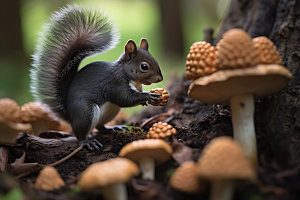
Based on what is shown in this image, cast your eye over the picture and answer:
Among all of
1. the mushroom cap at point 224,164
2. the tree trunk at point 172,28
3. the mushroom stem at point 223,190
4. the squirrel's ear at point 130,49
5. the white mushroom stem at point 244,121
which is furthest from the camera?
the tree trunk at point 172,28

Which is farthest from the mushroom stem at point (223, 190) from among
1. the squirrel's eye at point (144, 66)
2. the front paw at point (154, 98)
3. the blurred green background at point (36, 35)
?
the blurred green background at point (36, 35)

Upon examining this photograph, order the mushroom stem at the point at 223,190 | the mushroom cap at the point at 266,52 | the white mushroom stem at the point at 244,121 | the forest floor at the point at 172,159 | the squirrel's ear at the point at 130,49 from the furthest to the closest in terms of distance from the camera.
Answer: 1. the squirrel's ear at the point at 130,49
2. the white mushroom stem at the point at 244,121
3. the mushroom cap at the point at 266,52
4. the forest floor at the point at 172,159
5. the mushroom stem at the point at 223,190

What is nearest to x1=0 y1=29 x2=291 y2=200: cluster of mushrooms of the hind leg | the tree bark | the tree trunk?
the tree bark

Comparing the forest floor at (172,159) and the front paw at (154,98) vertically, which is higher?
the front paw at (154,98)

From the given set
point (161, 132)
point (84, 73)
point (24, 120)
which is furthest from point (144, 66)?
point (24, 120)

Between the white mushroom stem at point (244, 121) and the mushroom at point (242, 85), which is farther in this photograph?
the white mushroom stem at point (244, 121)

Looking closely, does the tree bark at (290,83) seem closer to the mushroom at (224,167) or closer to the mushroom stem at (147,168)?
the mushroom at (224,167)

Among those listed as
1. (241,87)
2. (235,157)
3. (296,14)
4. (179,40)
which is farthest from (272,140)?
(179,40)

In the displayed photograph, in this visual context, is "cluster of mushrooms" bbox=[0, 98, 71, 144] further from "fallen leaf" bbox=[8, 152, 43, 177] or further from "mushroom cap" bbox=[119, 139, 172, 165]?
"mushroom cap" bbox=[119, 139, 172, 165]
